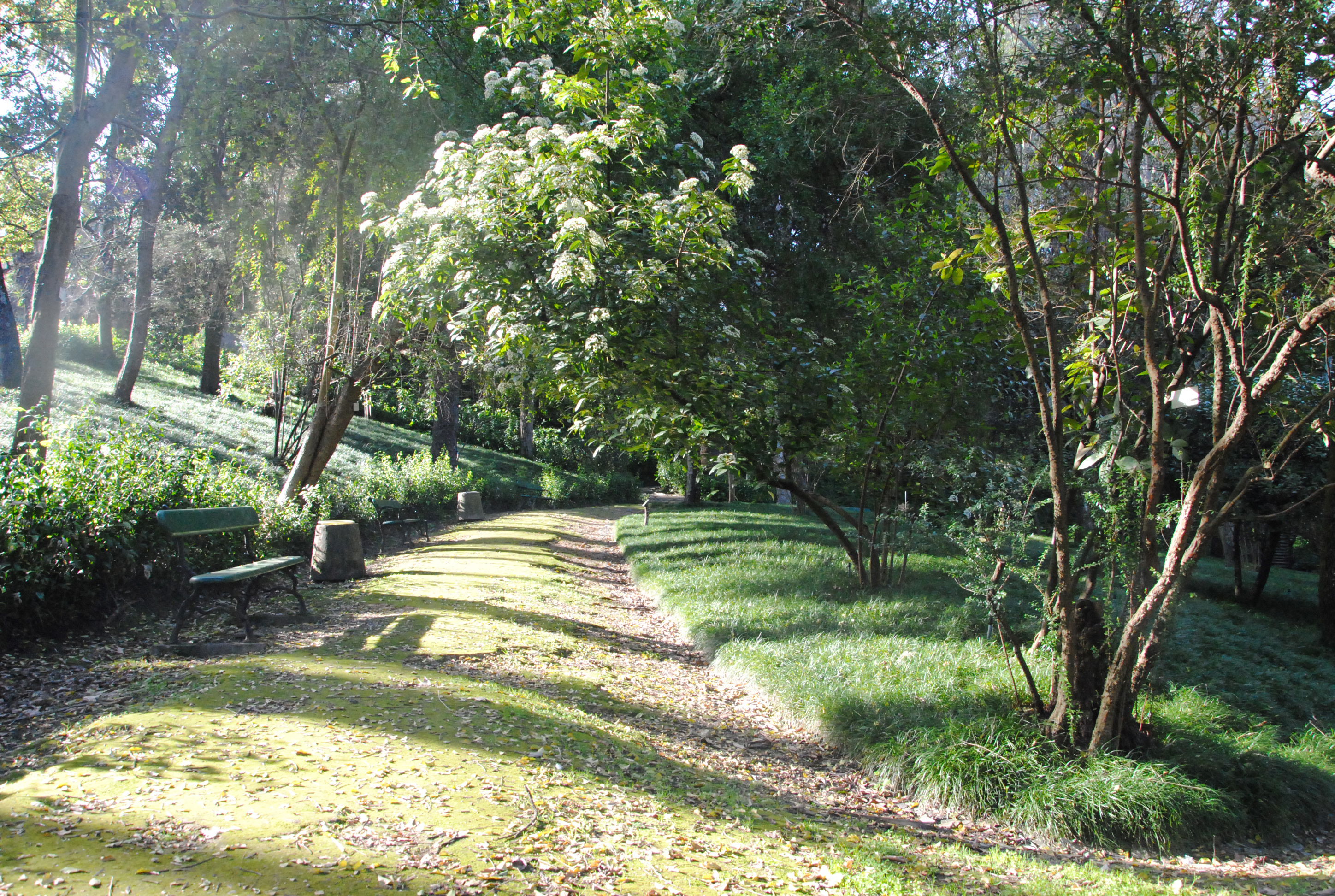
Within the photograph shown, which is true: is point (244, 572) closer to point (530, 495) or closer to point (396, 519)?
point (396, 519)

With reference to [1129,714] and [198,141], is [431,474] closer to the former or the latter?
[198,141]

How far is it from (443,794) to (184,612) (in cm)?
355

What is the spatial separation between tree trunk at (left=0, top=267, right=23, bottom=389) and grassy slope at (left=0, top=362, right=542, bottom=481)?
854 mm

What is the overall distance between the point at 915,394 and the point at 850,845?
5209 mm

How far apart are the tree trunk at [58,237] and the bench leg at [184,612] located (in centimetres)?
347

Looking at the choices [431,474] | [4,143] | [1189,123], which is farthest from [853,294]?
[4,143]

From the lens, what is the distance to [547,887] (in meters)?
2.93

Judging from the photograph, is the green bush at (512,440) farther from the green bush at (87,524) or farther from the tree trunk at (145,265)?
the green bush at (87,524)

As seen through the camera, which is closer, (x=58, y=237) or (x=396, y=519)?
(x=58, y=237)

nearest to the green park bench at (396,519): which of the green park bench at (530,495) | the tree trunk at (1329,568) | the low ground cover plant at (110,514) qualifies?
the low ground cover plant at (110,514)

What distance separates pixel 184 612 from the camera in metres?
5.97

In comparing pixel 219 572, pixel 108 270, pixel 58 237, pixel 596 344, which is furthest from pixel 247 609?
pixel 108 270

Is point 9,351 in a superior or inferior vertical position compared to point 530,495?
superior

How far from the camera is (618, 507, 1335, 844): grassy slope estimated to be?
13.8 ft
